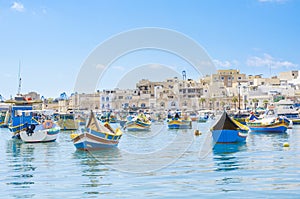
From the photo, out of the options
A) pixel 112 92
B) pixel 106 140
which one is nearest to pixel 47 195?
pixel 106 140

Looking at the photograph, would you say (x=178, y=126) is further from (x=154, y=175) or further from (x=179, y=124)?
(x=154, y=175)

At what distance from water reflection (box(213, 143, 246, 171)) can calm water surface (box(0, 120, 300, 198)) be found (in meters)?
0.04

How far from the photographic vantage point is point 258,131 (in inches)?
1702

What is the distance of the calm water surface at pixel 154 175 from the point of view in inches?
542

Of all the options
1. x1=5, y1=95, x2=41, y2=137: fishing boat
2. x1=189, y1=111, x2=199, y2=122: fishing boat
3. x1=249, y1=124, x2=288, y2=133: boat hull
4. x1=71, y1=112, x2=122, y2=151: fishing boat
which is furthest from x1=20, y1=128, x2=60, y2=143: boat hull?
x1=189, y1=111, x2=199, y2=122: fishing boat

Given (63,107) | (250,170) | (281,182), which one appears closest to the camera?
(281,182)

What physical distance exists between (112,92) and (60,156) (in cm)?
10160

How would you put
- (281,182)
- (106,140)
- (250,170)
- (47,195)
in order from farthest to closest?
(106,140)
(250,170)
(281,182)
(47,195)

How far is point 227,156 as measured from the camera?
885 inches

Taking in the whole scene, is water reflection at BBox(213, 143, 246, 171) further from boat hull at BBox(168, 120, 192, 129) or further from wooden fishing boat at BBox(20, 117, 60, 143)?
boat hull at BBox(168, 120, 192, 129)

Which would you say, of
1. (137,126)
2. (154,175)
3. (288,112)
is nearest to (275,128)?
(137,126)

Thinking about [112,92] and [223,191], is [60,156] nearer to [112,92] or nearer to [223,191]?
[223,191]

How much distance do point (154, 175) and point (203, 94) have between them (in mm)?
99736

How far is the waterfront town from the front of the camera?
107m
